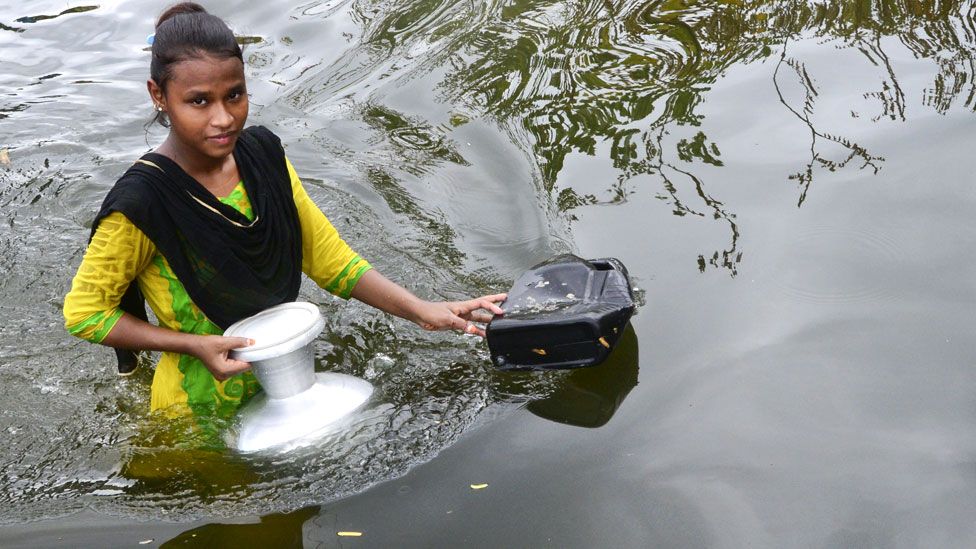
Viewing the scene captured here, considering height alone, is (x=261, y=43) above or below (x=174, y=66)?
below

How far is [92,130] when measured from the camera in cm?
565

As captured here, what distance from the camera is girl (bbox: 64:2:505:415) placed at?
98.6 inches

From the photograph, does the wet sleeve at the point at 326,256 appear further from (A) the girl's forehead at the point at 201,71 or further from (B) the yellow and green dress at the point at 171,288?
(A) the girl's forehead at the point at 201,71

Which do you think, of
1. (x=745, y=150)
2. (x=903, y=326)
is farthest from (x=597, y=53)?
(x=903, y=326)

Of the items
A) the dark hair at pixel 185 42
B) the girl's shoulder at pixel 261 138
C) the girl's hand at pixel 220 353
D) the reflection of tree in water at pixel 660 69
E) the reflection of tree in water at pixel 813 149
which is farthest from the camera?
the reflection of tree in water at pixel 660 69

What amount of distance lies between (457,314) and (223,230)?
740 millimetres

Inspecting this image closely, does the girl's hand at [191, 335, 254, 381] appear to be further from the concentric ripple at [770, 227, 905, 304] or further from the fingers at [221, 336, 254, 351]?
the concentric ripple at [770, 227, 905, 304]

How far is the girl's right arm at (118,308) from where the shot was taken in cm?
253

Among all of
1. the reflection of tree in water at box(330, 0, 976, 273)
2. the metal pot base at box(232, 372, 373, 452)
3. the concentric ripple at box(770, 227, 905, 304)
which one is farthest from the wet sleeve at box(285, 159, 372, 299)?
the concentric ripple at box(770, 227, 905, 304)

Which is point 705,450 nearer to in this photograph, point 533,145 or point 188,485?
point 188,485

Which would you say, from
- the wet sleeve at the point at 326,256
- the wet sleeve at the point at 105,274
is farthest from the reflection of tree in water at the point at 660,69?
the wet sleeve at the point at 105,274

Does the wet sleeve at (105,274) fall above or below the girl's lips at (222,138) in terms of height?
below

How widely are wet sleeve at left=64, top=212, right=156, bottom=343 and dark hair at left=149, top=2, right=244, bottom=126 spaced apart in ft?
1.28

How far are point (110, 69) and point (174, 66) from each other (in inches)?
175
